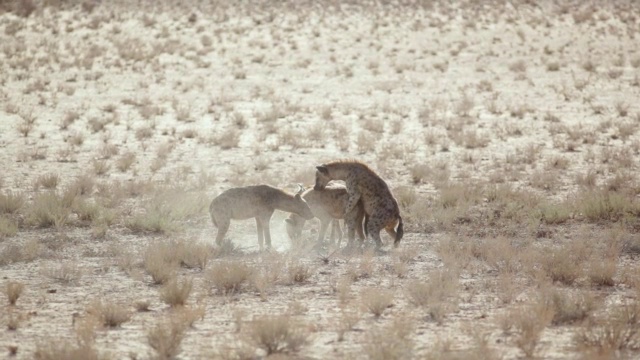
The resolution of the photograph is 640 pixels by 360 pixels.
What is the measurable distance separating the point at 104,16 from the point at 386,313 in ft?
116

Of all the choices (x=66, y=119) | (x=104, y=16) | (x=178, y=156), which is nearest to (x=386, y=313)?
(x=178, y=156)

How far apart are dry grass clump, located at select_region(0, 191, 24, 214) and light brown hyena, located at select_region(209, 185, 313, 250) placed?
3859 mm

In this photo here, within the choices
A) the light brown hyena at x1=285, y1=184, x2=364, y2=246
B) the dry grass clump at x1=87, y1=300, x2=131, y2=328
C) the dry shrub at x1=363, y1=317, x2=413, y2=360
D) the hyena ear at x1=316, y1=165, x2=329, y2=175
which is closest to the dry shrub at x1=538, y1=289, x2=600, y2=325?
the dry shrub at x1=363, y1=317, x2=413, y2=360

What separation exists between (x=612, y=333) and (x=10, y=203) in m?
9.97

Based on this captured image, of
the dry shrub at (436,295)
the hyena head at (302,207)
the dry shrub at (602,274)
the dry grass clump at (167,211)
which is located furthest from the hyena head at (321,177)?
the dry shrub at (602,274)

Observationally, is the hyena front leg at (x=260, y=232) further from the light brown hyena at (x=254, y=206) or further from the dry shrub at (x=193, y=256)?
the dry shrub at (x=193, y=256)

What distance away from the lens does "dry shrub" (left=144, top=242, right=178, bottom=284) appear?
12.6 meters

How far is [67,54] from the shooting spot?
3519 centimetres

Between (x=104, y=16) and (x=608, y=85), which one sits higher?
(x=104, y=16)

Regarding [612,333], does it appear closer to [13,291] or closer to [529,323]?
[529,323]

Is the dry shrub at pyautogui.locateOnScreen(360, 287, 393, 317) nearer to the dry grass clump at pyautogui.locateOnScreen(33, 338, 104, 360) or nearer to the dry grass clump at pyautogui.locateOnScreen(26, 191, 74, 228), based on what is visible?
the dry grass clump at pyautogui.locateOnScreen(33, 338, 104, 360)

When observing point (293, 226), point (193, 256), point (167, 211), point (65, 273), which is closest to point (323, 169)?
point (293, 226)

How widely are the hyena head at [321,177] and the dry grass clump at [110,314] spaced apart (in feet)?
14.6

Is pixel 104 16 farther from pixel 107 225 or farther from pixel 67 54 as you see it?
pixel 107 225
